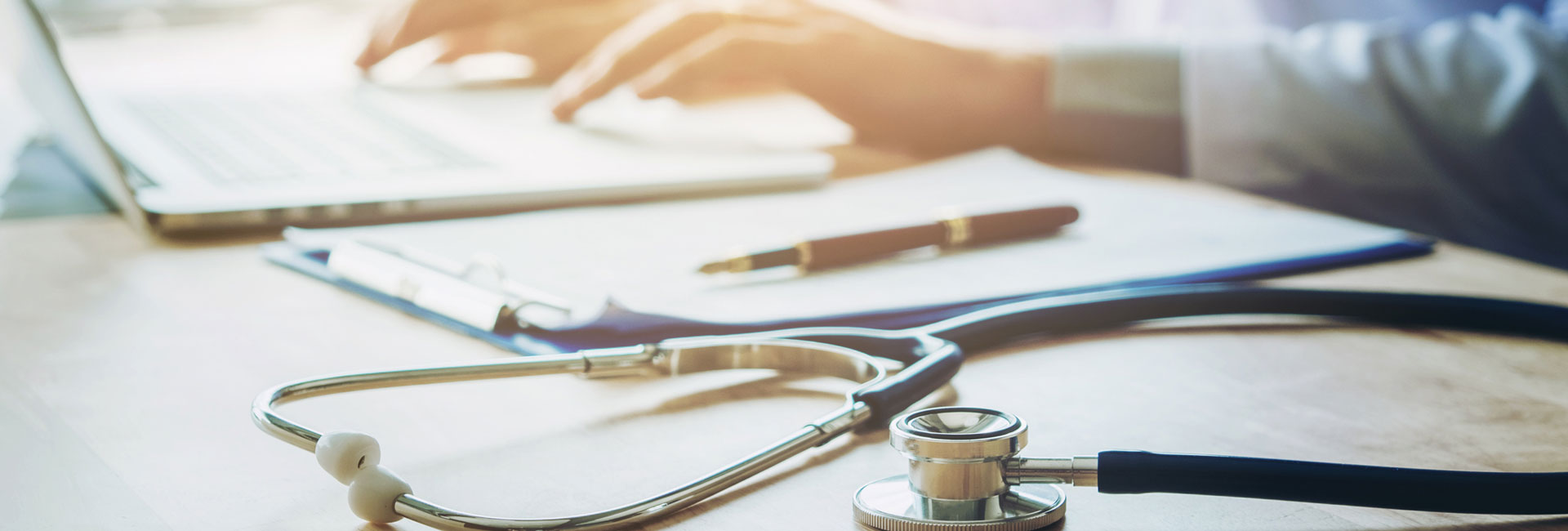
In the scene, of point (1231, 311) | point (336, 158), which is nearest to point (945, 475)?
point (1231, 311)

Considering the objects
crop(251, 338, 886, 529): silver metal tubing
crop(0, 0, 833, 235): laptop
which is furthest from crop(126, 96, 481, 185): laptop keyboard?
crop(251, 338, 886, 529): silver metal tubing

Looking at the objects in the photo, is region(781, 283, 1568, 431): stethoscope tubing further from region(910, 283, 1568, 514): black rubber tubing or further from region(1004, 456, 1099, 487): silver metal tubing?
region(1004, 456, 1099, 487): silver metal tubing

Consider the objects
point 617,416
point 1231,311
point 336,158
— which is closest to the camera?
point 617,416

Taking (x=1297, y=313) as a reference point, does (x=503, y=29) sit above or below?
above

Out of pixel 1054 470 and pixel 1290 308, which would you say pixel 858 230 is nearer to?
pixel 1290 308

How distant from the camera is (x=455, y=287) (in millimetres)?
562

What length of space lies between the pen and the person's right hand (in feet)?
2.95

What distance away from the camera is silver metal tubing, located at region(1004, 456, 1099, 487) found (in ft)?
1.07

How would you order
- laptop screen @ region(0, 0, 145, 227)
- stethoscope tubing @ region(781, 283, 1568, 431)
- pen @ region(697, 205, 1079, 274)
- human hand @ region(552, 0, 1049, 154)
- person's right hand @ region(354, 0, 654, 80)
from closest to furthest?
1. stethoscope tubing @ region(781, 283, 1568, 431)
2. pen @ region(697, 205, 1079, 274)
3. laptop screen @ region(0, 0, 145, 227)
4. human hand @ region(552, 0, 1049, 154)
5. person's right hand @ region(354, 0, 654, 80)

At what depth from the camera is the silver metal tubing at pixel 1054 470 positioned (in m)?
0.33

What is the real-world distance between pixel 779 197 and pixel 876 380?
49 cm

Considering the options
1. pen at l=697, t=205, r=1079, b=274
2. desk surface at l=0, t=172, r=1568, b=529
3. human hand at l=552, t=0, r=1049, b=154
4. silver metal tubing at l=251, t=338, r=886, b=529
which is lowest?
desk surface at l=0, t=172, r=1568, b=529

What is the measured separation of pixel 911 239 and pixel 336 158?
0.48 metres

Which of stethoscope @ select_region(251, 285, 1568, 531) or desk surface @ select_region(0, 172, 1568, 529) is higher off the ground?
stethoscope @ select_region(251, 285, 1568, 531)
